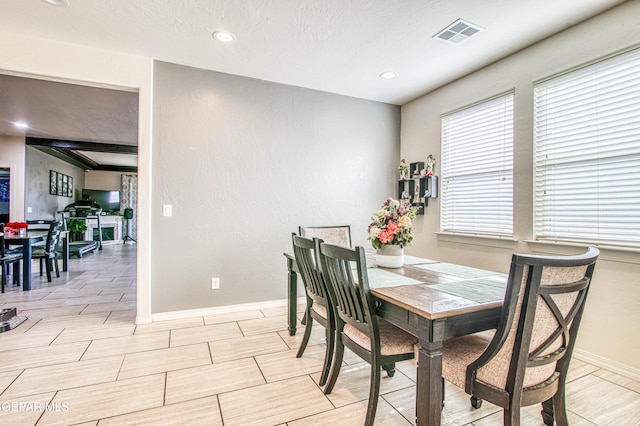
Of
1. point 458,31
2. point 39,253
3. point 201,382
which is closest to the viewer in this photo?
point 201,382

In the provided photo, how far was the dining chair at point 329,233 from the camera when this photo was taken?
2.91 m

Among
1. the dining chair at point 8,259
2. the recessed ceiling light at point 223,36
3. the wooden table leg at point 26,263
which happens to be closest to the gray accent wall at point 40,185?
the dining chair at point 8,259

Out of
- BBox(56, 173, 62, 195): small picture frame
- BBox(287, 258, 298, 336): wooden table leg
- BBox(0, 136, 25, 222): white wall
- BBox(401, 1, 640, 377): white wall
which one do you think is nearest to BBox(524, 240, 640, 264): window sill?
BBox(401, 1, 640, 377): white wall

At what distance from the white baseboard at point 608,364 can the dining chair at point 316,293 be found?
203 centimetres

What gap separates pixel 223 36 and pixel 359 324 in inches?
100

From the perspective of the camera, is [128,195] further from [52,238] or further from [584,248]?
[584,248]

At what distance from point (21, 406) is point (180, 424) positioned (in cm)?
98

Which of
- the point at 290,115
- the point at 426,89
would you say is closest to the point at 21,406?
the point at 290,115

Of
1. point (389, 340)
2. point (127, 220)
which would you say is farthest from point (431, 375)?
point (127, 220)

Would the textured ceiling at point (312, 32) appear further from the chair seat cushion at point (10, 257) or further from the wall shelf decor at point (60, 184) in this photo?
the wall shelf decor at point (60, 184)

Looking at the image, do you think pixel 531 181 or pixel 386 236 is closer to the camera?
pixel 386 236

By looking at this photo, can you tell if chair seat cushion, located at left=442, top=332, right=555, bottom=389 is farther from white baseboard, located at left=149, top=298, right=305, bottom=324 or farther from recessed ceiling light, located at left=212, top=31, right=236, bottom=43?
recessed ceiling light, located at left=212, top=31, right=236, bottom=43

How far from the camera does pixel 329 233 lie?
3043 mm

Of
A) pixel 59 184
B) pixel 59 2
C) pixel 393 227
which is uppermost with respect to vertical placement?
pixel 59 2
